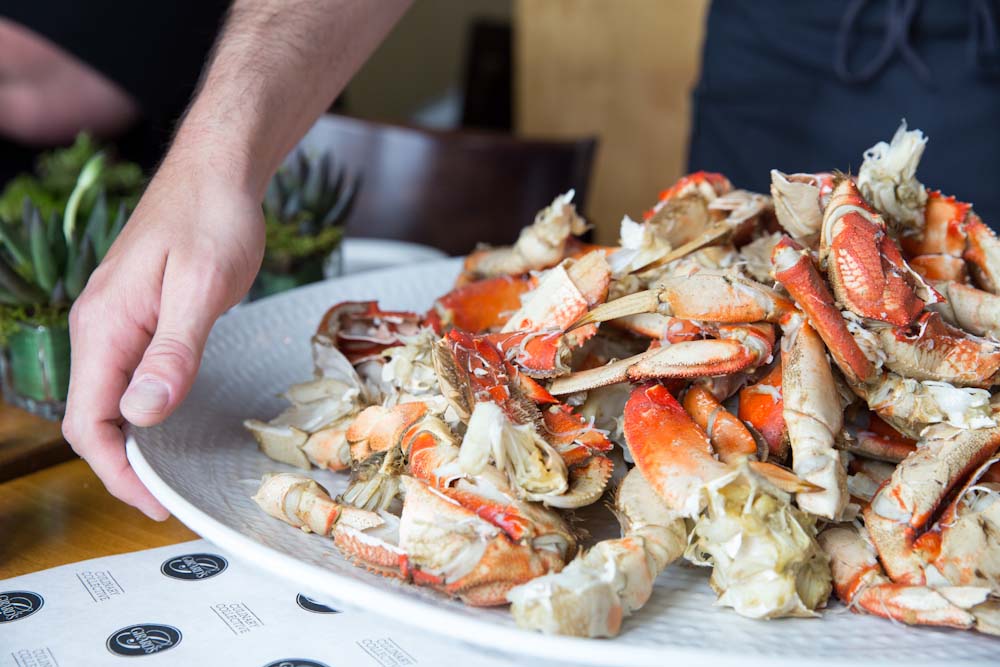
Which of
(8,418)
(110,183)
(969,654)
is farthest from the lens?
(110,183)

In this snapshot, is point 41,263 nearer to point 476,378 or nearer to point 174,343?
point 174,343

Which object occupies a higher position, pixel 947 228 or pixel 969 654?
pixel 947 228

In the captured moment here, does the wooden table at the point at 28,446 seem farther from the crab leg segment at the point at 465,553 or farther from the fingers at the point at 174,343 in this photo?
the crab leg segment at the point at 465,553

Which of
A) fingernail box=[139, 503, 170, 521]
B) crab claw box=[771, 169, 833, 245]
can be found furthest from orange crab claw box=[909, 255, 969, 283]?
fingernail box=[139, 503, 170, 521]

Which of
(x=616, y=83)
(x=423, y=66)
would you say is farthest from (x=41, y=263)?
(x=423, y=66)

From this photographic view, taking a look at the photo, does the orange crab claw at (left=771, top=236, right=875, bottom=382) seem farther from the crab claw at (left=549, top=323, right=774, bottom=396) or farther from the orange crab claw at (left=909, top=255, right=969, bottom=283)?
the orange crab claw at (left=909, top=255, right=969, bottom=283)

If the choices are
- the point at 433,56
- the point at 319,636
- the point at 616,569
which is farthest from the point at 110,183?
the point at 433,56

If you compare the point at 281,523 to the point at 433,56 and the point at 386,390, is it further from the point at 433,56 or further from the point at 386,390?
the point at 433,56

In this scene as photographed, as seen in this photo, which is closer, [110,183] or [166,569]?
[166,569]
